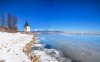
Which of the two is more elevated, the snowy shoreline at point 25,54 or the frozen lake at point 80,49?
the snowy shoreline at point 25,54

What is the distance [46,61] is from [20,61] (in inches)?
85.6

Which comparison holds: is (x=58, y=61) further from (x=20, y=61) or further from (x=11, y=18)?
(x=11, y=18)

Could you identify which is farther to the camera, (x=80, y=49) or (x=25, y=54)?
(x=80, y=49)

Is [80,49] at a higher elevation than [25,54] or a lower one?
lower

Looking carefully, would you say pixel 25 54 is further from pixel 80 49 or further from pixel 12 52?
pixel 80 49

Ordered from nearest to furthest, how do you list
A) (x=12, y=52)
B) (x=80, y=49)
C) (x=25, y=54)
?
(x=25, y=54)
(x=12, y=52)
(x=80, y=49)

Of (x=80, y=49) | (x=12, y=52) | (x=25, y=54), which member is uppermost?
(x=12, y=52)

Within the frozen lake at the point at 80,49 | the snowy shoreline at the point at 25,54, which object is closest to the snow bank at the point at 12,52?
the snowy shoreline at the point at 25,54

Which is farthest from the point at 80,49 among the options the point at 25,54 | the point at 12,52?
the point at 12,52

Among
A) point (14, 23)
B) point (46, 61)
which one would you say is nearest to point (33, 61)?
point (46, 61)

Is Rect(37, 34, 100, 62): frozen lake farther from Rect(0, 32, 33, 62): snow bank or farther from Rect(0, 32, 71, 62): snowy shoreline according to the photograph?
Rect(0, 32, 33, 62): snow bank

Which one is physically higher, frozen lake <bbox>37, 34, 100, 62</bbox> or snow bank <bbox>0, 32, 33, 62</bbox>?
snow bank <bbox>0, 32, 33, 62</bbox>

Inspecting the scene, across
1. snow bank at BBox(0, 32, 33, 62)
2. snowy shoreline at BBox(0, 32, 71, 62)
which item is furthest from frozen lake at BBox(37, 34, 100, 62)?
snow bank at BBox(0, 32, 33, 62)

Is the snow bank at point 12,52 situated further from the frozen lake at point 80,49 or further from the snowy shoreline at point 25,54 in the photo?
the frozen lake at point 80,49
